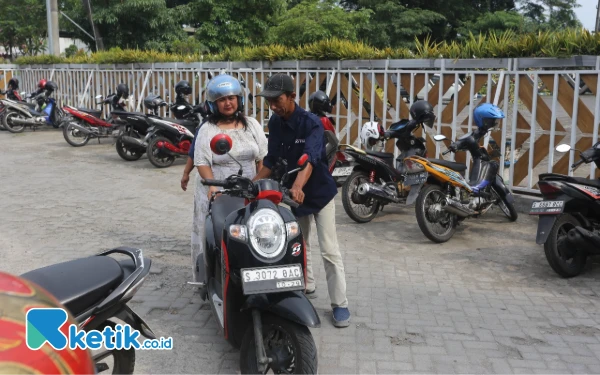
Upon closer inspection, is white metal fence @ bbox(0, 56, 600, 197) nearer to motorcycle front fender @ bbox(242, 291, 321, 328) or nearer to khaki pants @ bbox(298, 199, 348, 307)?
khaki pants @ bbox(298, 199, 348, 307)

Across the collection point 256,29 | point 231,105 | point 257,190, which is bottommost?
point 257,190

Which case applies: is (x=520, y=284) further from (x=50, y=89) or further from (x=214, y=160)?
(x=50, y=89)

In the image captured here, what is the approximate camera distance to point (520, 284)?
5305 mm

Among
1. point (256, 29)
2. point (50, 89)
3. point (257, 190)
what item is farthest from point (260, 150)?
point (256, 29)

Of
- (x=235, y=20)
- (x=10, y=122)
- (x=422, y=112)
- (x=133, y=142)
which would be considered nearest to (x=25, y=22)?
(x=235, y=20)

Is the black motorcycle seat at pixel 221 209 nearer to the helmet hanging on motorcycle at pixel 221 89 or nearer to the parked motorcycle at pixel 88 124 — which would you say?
the helmet hanging on motorcycle at pixel 221 89

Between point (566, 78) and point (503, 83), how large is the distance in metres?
0.80

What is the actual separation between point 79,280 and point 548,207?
405 centimetres

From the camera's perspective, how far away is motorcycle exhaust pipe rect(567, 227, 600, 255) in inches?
202

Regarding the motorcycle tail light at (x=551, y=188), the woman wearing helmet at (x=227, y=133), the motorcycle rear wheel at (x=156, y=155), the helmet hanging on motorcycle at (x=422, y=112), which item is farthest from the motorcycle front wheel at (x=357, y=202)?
the motorcycle rear wheel at (x=156, y=155)

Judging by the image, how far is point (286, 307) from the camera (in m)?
3.22

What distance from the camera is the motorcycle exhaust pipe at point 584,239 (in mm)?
5142

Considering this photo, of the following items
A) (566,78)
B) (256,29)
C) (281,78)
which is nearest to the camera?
(281,78)

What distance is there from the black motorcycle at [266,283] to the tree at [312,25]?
20.5 meters
